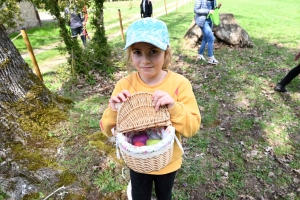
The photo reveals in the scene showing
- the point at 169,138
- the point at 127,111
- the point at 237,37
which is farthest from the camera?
the point at 237,37

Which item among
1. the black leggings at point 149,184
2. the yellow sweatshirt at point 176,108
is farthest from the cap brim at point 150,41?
the black leggings at point 149,184

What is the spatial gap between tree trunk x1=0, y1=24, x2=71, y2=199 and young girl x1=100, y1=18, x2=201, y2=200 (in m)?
1.32

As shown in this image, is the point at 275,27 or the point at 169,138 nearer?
the point at 169,138

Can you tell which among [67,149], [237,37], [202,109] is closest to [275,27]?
[237,37]

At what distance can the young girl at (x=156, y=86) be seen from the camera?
1.37 metres

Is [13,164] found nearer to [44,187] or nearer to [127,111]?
[44,187]

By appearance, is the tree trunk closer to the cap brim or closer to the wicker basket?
the wicker basket

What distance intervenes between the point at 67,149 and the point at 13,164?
62 cm

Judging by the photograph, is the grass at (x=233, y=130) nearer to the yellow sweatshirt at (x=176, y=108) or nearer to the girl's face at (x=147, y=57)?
the yellow sweatshirt at (x=176, y=108)

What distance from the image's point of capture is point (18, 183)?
2.26 meters

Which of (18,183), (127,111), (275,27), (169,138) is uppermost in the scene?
(127,111)

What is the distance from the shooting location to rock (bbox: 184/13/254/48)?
295 inches

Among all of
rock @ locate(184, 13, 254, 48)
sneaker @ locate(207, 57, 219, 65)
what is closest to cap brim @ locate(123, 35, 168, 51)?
sneaker @ locate(207, 57, 219, 65)

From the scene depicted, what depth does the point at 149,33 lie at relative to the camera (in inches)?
54.5
